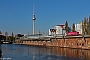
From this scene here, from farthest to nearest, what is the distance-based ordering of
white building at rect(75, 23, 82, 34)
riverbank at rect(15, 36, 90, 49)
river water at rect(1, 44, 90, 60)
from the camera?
white building at rect(75, 23, 82, 34) → riverbank at rect(15, 36, 90, 49) → river water at rect(1, 44, 90, 60)

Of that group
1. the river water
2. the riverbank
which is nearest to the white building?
the riverbank

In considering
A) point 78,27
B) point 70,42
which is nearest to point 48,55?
point 70,42

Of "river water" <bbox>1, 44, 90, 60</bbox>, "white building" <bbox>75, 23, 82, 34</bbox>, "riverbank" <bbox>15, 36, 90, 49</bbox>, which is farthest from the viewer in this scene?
"white building" <bbox>75, 23, 82, 34</bbox>

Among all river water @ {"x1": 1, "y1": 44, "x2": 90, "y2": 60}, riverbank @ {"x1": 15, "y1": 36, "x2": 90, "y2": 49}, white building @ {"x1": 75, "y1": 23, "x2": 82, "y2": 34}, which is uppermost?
white building @ {"x1": 75, "y1": 23, "x2": 82, "y2": 34}

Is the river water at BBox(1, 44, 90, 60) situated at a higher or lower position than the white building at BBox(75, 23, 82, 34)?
lower

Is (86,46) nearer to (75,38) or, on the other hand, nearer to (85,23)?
(75,38)

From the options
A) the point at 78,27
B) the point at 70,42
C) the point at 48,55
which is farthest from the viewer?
the point at 78,27

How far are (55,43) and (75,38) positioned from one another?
25.2 m

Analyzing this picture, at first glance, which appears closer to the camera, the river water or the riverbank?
the river water

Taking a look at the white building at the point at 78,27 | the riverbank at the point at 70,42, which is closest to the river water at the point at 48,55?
the riverbank at the point at 70,42

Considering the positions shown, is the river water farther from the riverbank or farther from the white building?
the white building

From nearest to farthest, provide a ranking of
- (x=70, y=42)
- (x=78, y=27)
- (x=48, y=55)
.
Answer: (x=48, y=55) → (x=70, y=42) → (x=78, y=27)

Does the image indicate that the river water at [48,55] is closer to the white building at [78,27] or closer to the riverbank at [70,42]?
the riverbank at [70,42]

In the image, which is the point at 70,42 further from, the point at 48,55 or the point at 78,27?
the point at 78,27
